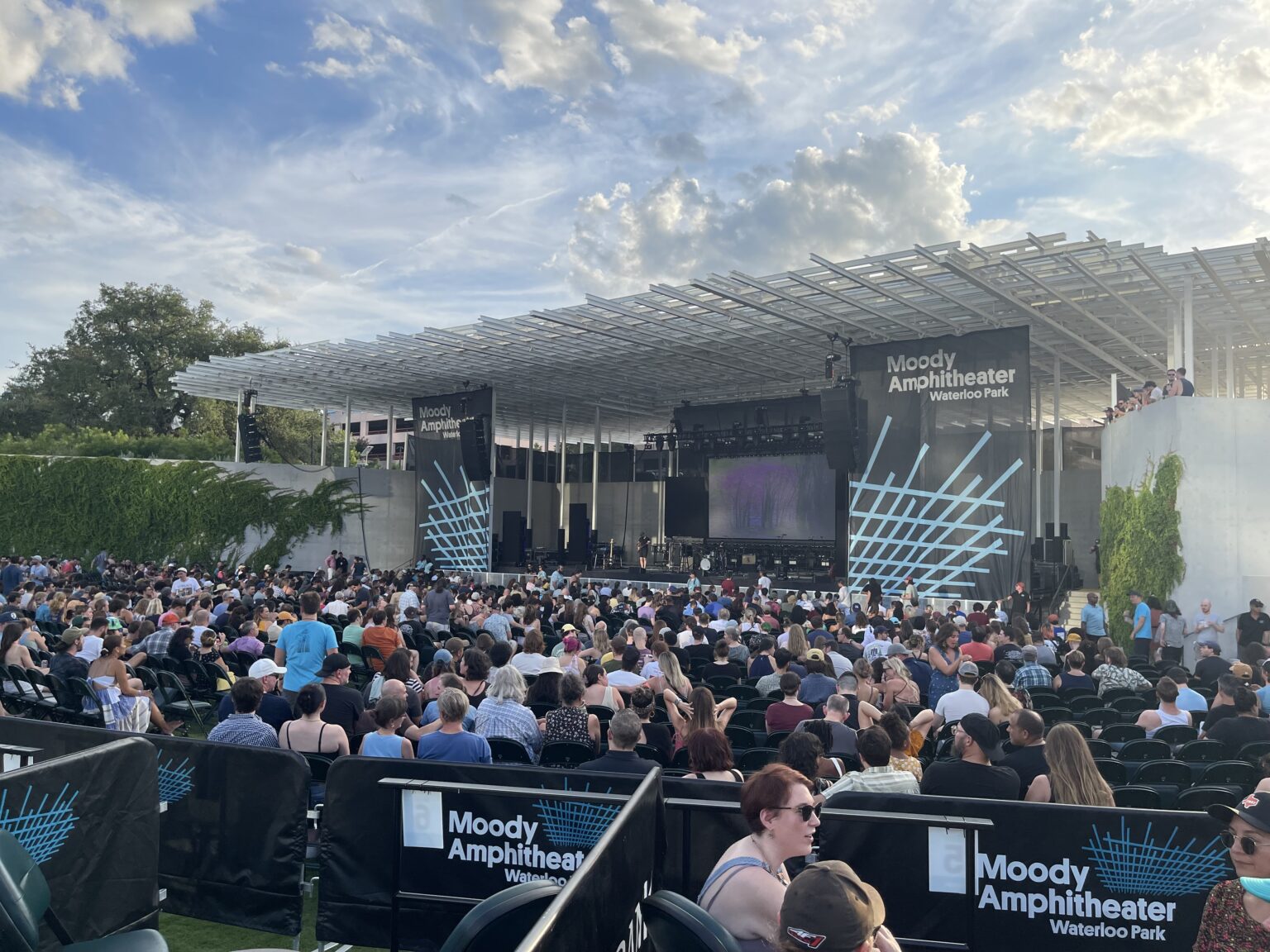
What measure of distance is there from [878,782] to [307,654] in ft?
16.3

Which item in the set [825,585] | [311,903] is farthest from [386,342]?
[311,903]

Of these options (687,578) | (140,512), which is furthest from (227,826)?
(140,512)

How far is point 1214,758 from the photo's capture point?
6281 mm

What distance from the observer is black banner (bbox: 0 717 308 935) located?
14.9 feet

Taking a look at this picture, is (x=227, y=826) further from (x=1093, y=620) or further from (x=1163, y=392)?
(x=1163, y=392)

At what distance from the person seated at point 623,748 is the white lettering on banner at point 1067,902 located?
5.68ft

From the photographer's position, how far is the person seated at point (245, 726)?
208 inches

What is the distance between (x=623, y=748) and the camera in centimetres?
476

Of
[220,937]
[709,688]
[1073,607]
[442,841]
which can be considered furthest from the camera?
[1073,607]

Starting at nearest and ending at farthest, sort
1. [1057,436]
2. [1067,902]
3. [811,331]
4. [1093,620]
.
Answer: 1. [1067,902]
2. [1093,620]
3. [811,331]
4. [1057,436]

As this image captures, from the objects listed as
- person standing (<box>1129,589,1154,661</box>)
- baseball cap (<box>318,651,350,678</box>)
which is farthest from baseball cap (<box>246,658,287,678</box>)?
person standing (<box>1129,589,1154,661</box>)

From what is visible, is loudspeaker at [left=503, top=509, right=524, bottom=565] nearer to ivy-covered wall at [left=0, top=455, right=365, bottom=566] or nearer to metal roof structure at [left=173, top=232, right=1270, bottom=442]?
metal roof structure at [left=173, top=232, right=1270, bottom=442]

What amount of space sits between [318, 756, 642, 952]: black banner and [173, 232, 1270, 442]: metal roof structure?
41.3 feet

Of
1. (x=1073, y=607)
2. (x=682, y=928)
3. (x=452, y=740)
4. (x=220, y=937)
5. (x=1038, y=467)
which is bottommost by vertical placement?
(x=220, y=937)
